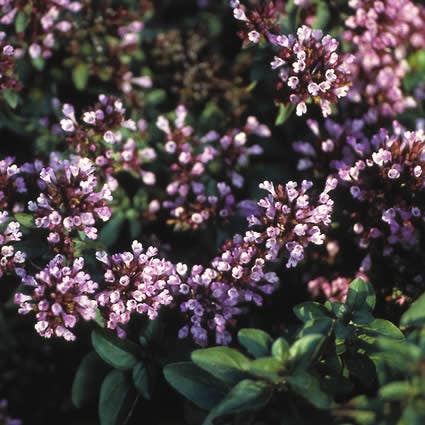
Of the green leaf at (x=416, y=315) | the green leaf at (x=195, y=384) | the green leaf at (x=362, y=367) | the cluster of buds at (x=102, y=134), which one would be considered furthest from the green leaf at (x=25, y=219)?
the green leaf at (x=416, y=315)

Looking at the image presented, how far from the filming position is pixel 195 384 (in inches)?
101

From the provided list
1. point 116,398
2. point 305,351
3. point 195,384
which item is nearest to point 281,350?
point 305,351

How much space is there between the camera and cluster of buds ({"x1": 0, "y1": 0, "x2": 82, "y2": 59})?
134 inches

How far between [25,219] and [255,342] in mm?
1320

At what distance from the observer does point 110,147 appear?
324 centimetres

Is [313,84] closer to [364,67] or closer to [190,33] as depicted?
[364,67]

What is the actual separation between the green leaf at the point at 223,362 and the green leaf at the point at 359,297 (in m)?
0.59

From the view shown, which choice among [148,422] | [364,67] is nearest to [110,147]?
[148,422]

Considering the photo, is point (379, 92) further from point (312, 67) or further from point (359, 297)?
point (359, 297)

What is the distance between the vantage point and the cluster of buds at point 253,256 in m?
2.76

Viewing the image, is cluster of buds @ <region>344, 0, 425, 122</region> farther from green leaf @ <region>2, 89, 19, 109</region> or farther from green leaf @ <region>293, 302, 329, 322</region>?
green leaf @ <region>2, 89, 19, 109</region>

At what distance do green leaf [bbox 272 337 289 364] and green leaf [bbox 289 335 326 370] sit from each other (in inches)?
0.8

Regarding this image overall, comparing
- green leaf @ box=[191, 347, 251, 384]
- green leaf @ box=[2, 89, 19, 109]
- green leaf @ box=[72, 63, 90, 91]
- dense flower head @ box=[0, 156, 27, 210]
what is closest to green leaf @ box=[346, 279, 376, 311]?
green leaf @ box=[191, 347, 251, 384]

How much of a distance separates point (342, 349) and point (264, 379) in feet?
1.89
